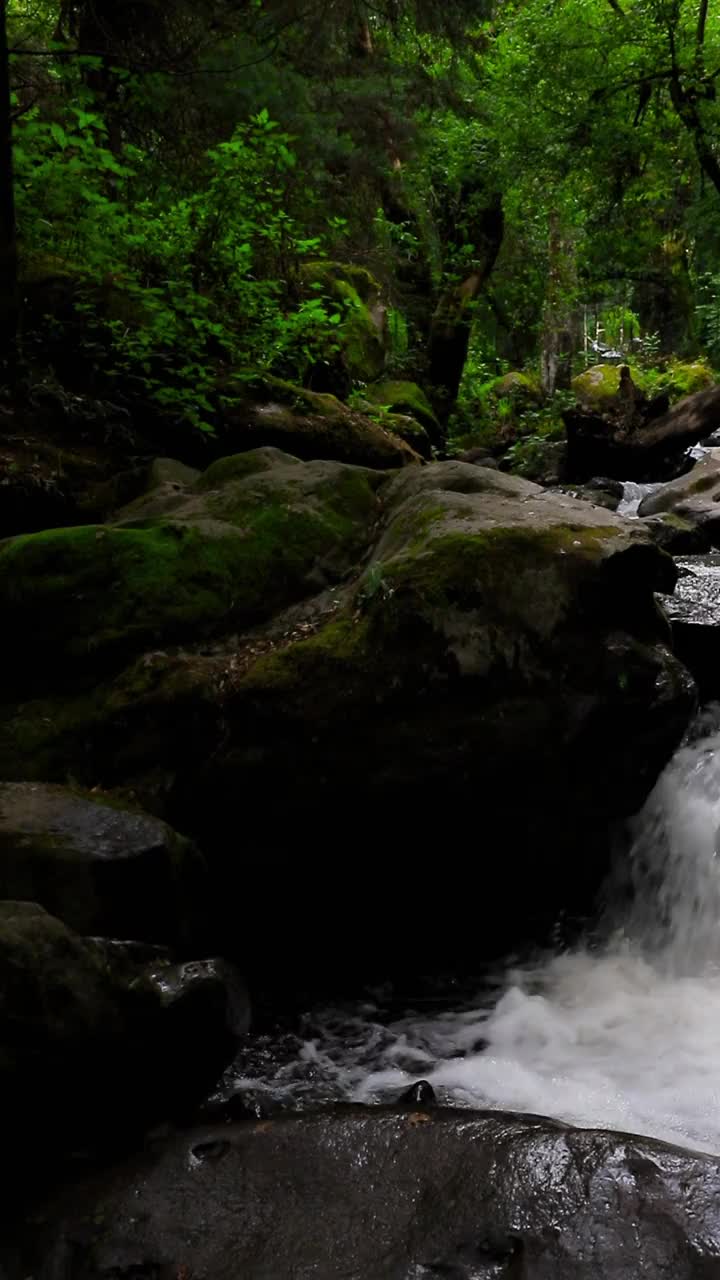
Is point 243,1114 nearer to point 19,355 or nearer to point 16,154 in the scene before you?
point 19,355

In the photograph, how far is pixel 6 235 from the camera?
672 cm

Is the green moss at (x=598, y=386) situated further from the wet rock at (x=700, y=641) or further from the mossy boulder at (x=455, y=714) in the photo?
the mossy boulder at (x=455, y=714)

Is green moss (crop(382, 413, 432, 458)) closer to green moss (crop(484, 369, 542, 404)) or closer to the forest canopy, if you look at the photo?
the forest canopy

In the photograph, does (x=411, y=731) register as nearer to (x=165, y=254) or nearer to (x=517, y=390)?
(x=165, y=254)

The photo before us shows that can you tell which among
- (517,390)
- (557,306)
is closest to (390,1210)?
(517,390)

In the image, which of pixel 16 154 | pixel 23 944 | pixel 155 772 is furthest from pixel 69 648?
pixel 16 154

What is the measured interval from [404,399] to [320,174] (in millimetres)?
3454

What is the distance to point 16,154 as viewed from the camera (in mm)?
6777

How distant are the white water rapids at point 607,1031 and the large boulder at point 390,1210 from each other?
29.5 inches

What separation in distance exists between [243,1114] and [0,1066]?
1108mm

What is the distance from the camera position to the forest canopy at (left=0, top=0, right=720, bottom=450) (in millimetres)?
7508

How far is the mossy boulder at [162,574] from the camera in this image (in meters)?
5.20

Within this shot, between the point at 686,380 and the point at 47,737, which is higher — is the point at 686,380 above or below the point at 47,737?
above

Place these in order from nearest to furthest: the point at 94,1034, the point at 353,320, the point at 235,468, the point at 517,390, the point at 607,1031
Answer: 1. the point at 94,1034
2. the point at 607,1031
3. the point at 235,468
4. the point at 353,320
5. the point at 517,390
